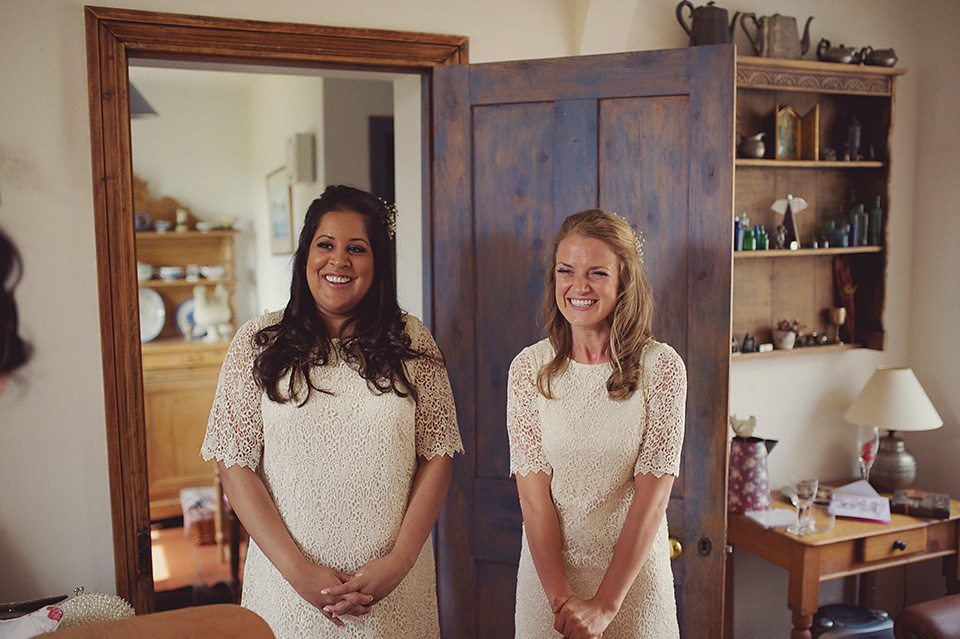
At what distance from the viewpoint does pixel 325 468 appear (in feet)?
5.59

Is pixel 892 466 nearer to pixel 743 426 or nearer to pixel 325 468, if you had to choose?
pixel 743 426

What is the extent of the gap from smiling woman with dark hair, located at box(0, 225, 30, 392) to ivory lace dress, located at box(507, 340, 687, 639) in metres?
1.31

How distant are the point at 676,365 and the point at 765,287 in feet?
4.83

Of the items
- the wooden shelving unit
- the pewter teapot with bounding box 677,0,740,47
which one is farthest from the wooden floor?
the pewter teapot with bounding box 677,0,740,47

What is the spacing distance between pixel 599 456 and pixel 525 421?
186 millimetres

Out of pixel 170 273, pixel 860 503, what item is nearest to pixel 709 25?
pixel 860 503

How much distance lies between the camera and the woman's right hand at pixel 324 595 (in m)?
1.66

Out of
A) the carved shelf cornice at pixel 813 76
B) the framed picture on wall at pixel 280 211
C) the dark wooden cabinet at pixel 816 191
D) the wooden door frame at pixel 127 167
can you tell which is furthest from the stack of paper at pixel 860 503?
the framed picture on wall at pixel 280 211

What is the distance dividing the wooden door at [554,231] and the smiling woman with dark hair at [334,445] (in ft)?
1.48

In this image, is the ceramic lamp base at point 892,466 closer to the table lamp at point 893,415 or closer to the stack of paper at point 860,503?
the table lamp at point 893,415

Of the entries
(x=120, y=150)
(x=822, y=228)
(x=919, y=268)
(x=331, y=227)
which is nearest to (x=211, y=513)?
(x=120, y=150)

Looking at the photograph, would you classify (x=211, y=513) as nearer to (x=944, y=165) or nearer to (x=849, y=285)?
(x=849, y=285)

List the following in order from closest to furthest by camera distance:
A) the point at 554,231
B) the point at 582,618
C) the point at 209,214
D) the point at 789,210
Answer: the point at 582,618 < the point at 554,231 < the point at 789,210 < the point at 209,214

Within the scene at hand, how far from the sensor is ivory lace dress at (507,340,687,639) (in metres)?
1.72
